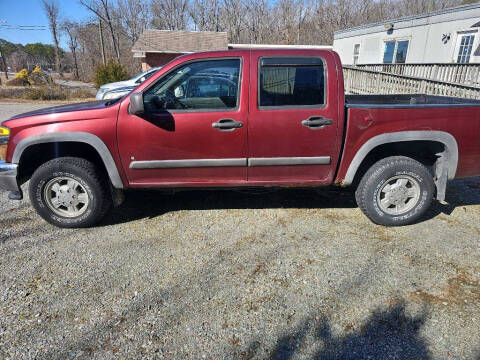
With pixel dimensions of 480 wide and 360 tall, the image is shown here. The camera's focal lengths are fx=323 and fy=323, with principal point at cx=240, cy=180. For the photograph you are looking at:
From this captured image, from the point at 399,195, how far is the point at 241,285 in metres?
2.09

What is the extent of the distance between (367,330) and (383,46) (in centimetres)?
1802

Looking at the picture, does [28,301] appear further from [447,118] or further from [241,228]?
[447,118]

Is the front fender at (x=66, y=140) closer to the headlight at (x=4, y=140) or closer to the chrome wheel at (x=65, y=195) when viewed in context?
the headlight at (x=4, y=140)

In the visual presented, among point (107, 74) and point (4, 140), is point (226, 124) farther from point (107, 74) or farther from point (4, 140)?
point (107, 74)

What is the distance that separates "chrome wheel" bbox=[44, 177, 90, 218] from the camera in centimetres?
354

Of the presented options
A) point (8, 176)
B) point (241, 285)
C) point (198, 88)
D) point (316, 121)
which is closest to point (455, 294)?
point (241, 285)

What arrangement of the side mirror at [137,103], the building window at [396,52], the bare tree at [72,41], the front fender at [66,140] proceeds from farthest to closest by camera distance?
the bare tree at [72,41] → the building window at [396,52] → the front fender at [66,140] → the side mirror at [137,103]

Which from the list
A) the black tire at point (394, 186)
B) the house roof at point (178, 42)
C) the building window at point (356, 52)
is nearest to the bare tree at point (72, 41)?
the house roof at point (178, 42)

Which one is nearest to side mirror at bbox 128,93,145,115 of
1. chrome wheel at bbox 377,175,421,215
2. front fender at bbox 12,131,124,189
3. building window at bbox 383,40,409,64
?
front fender at bbox 12,131,124,189

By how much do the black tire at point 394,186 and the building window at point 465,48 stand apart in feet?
39.8

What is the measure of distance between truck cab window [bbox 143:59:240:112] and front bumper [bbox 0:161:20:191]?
5.25ft

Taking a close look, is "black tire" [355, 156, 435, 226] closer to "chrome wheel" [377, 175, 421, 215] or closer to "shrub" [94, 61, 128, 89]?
"chrome wheel" [377, 175, 421, 215]

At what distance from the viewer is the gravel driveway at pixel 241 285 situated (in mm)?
2143

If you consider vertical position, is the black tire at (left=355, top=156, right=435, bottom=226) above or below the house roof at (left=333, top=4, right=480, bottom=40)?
below
